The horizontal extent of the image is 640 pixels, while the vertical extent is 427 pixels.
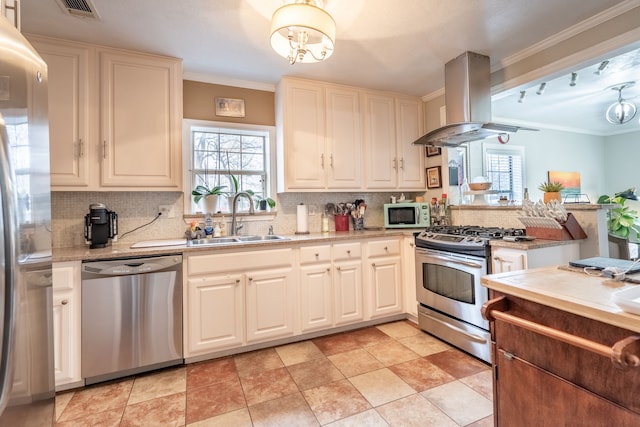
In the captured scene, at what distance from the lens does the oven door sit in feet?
7.44

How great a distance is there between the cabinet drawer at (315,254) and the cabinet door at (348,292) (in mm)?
133

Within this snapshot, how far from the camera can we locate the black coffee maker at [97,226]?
2209mm

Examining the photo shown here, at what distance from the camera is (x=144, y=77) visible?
244 centimetres

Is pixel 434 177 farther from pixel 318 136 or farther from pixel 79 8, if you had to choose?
pixel 79 8

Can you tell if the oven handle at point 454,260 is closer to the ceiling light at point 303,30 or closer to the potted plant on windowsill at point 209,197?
the ceiling light at point 303,30

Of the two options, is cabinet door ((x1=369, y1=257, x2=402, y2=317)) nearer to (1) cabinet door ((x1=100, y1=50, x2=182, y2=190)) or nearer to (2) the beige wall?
(2) the beige wall

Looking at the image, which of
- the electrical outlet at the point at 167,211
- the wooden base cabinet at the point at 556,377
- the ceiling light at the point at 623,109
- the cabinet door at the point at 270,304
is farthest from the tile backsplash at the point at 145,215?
the ceiling light at the point at 623,109

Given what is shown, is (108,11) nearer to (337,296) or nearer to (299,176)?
(299,176)

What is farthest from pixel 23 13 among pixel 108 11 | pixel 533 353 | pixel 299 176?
pixel 533 353

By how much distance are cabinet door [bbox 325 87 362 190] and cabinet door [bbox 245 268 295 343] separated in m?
1.11

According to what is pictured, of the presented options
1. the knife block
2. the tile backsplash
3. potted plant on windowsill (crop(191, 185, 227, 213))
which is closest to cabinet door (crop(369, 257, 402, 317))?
the tile backsplash

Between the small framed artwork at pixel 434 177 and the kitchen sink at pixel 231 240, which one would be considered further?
the small framed artwork at pixel 434 177

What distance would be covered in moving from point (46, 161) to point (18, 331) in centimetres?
49

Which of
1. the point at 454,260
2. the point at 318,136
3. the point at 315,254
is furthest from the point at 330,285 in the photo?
the point at 318,136
